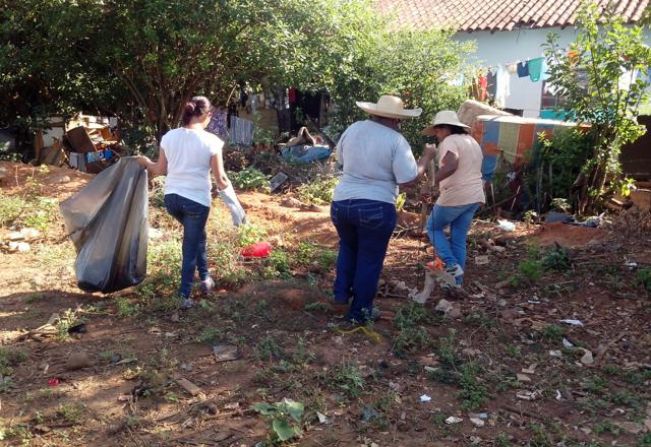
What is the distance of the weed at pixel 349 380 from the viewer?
3.76 meters

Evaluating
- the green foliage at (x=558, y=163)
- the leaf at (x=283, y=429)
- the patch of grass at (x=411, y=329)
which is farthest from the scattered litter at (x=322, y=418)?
the green foliage at (x=558, y=163)

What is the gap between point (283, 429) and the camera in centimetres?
332

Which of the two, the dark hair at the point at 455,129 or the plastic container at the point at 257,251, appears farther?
the plastic container at the point at 257,251

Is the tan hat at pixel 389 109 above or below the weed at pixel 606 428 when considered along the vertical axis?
above

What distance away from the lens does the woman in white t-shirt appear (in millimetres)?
4648

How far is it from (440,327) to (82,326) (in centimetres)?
252

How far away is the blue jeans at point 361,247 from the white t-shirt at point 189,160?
0.96 m

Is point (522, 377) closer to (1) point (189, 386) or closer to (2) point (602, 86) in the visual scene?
(1) point (189, 386)

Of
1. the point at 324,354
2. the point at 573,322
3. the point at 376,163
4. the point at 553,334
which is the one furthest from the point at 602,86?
→ the point at 324,354

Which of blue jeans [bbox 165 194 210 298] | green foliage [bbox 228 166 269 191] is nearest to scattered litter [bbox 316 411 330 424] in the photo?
blue jeans [bbox 165 194 210 298]

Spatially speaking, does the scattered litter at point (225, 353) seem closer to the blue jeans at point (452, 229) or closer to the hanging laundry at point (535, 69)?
the blue jeans at point (452, 229)

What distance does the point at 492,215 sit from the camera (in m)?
8.84

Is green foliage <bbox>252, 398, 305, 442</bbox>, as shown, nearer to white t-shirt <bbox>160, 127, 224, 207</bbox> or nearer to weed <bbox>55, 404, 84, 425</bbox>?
weed <bbox>55, 404, 84, 425</bbox>

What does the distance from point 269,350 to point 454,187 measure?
201cm
